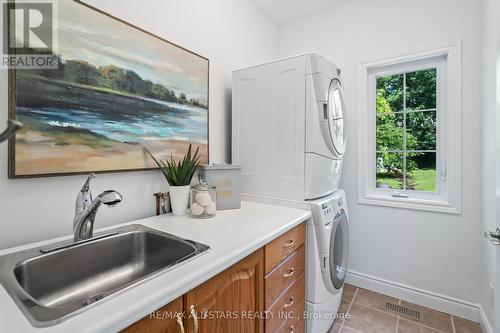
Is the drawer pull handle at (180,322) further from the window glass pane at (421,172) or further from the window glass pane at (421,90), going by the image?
the window glass pane at (421,90)

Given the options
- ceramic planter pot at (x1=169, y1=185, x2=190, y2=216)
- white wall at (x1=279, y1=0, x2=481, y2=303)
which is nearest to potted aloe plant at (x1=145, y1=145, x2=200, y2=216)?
ceramic planter pot at (x1=169, y1=185, x2=190, y2=216)

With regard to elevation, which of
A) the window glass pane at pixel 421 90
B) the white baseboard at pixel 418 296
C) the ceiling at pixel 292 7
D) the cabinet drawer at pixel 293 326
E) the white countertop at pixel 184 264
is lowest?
the white baseboard at pixel 418 296

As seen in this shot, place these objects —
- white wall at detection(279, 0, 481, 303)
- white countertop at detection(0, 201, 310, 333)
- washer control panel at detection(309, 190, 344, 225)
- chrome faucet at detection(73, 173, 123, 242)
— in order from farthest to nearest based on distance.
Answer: white wall at detection(279, 0, 481, 303) → washer control panel at detection(309, 190, 344, 225) → chrome faucet at detection(73, 173, 123, 242) → white countertop at detection(0, 201, 310, 333)

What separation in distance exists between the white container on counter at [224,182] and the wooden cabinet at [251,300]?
466mm

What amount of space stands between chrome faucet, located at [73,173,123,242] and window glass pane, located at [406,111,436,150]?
2.34m

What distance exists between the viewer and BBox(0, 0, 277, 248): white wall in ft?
3.07

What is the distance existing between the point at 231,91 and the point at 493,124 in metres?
1.78

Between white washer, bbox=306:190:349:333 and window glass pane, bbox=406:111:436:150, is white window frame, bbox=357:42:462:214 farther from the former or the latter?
white washer, bbox=306:190:349:333

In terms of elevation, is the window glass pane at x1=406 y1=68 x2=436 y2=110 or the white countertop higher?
the window glass pane at x1=406 y1=68 x2=436 y2=110

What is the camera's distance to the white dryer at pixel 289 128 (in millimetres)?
1536

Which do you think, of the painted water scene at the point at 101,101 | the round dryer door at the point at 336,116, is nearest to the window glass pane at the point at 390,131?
the round dryer door at the point at 336,116

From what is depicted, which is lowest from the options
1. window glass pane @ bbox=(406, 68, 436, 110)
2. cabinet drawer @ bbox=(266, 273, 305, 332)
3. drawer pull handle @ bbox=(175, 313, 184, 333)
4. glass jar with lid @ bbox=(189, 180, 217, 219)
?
cabinet drawer @ bbox=(266, 273, 305, 332)

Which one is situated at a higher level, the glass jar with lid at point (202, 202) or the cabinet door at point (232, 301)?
the glass jar with lid at point (202, 202)

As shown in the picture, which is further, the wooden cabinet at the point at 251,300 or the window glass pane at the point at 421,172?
the window glass pane at the point at 421,172
